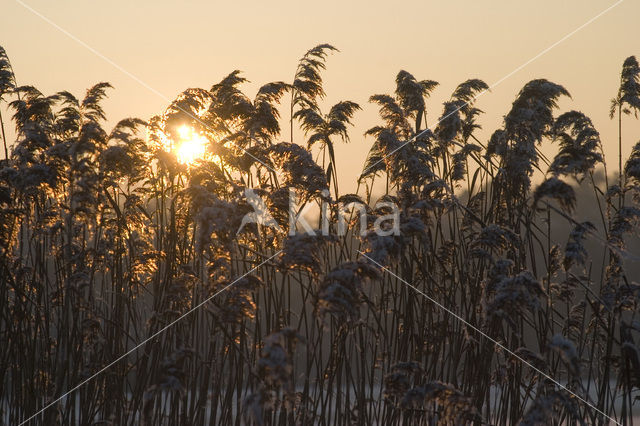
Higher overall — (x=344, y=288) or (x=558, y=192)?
(x=558, y=192)

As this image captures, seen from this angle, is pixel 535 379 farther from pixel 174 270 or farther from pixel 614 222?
pixel 174 270

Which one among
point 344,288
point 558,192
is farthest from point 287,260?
point 558,192

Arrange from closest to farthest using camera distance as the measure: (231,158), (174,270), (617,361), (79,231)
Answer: (617,361) → (174,270) → (231,158) → (79,231)

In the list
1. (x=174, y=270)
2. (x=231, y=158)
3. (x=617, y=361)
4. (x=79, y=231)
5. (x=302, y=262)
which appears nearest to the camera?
(x=302, y=262)

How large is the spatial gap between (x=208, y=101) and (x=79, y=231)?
1.48m

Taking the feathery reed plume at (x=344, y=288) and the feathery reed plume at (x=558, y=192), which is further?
the feathery reed plume at (x=558, y=192)

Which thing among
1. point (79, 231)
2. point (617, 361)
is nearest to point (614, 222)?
point (617, 361)

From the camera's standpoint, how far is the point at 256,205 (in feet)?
14.3

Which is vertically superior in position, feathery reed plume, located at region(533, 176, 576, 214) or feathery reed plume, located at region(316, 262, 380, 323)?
feathery reed plume, located at region(533, 176, 576, 214)

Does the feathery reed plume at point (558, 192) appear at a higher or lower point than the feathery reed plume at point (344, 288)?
higher

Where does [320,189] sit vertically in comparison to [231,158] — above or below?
below

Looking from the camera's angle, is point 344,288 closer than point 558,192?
Yes

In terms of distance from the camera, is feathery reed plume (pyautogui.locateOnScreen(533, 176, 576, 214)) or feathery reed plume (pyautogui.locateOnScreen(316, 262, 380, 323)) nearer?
feathery reed plume (pyautogui.locateOnScreen(316, 262, 380, 323))

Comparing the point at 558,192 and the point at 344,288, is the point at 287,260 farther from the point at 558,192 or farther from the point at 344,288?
the point at 558,192
